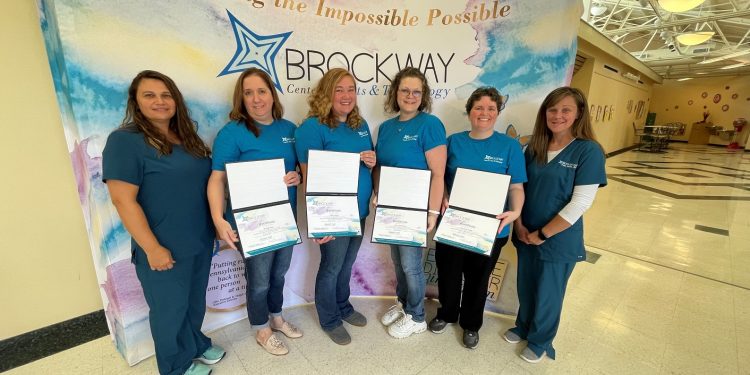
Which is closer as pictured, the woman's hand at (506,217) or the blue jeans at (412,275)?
the woman's hand at (506,217)

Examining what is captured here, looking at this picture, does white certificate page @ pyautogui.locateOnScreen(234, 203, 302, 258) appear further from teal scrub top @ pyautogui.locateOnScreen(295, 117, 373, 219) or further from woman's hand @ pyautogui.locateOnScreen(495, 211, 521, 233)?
woman's hand @ pyautogui.locateOnScreen(495, 211, 521, 233)

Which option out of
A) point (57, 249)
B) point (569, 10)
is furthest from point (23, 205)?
point (569, 10)

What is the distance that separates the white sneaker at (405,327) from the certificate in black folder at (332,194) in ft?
2.50

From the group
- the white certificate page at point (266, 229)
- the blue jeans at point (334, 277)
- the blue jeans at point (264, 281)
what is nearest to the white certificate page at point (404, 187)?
the blue jeans at point (334, 277)

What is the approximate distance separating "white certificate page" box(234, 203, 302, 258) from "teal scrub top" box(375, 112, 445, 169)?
639 mm

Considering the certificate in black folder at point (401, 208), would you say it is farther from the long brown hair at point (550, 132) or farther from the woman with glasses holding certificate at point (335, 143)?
the long brown hair at point (550, 132)

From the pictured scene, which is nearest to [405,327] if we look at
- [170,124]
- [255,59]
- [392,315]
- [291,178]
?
[392,315]

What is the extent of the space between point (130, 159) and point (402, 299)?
1860 millimetres

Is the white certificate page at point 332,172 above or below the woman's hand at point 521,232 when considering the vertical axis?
above

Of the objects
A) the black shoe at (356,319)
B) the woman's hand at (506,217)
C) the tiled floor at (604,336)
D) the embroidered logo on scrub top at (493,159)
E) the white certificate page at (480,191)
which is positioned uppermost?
the embroidered logo on scrub top at (493,159)

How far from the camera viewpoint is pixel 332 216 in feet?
5.76

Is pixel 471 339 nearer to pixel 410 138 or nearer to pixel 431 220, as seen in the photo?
pixel 431 220

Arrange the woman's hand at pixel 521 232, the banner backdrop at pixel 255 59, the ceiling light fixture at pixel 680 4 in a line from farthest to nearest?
the ceiling light fixture at pixel 680 4, the woman's hand at pixel 521 232, the banner backdrop at pixel 255 59

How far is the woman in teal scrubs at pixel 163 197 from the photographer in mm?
1296
